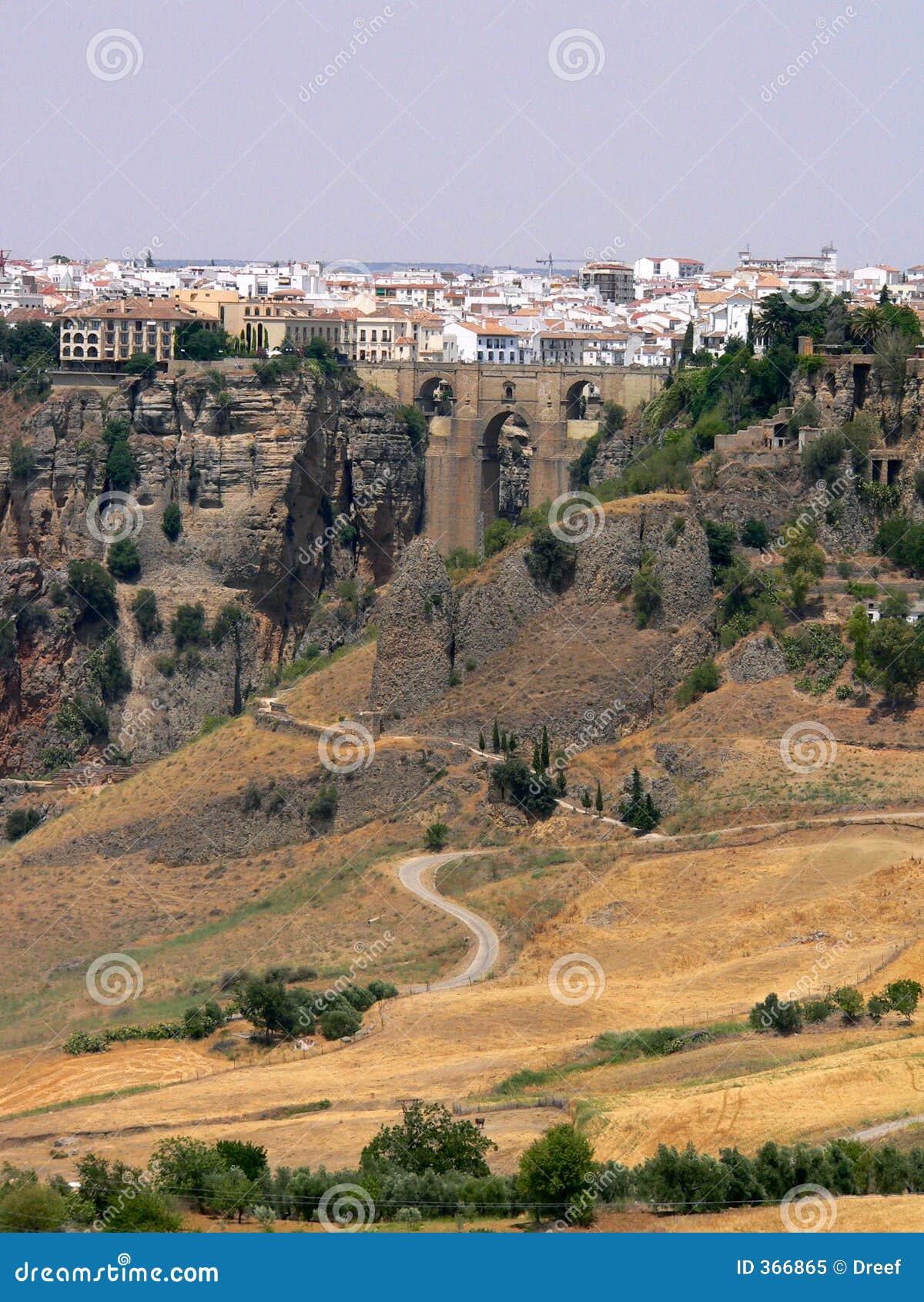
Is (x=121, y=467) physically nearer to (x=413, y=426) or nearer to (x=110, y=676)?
(x=110, y=676)

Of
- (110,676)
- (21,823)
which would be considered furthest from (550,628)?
(110,676)

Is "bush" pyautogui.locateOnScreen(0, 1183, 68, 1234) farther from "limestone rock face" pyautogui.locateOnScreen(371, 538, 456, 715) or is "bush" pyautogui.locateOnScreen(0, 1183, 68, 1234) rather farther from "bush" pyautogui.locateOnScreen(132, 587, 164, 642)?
"bush" pyautogui.locateOnScreen(132, 587, 164, 642)

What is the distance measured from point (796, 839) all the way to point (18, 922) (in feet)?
56.9

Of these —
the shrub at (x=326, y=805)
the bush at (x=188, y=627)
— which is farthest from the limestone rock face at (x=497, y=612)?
the bush at (x=188, y=627)

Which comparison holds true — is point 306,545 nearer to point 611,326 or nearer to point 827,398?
point 611,326

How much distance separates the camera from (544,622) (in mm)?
53562

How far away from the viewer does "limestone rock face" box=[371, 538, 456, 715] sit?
53.2 m

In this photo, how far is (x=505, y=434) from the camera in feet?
262

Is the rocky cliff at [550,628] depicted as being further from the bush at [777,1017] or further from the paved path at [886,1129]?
the paved path at [886,1129]

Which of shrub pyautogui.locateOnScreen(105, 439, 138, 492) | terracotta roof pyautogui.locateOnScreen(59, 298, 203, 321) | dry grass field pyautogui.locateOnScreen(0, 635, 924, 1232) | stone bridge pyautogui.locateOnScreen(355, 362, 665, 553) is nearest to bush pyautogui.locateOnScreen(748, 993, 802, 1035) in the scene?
dry grass field pyautogui.locateOnScreen(0, 635, 924, 1232)

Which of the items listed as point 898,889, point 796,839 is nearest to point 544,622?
point 796,839

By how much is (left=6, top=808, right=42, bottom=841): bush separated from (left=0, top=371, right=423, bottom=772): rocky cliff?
378 inches

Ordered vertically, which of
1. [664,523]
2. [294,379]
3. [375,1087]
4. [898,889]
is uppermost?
[294,379]

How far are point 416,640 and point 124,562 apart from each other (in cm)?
2460
